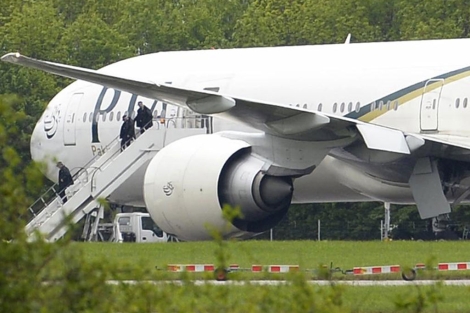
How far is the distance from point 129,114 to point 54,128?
8.66 feet

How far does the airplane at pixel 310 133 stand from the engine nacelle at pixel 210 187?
0.08 ft

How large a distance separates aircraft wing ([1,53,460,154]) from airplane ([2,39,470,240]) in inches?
0.9

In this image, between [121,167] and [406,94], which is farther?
[121,167]

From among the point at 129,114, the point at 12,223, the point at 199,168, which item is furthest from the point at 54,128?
the point at 12,223

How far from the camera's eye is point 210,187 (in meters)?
22.8

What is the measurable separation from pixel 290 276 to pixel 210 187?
15.5 m

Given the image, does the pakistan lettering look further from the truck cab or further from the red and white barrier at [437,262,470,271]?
the red and white barrier at [437,262,470,271]

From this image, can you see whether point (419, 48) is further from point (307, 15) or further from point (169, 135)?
point (307, 15)

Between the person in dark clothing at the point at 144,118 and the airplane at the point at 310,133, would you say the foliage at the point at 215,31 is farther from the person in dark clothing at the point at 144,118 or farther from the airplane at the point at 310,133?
the airplane at the point at 310,133

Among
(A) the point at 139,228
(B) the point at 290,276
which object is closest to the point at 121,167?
(A) the point at 139,228

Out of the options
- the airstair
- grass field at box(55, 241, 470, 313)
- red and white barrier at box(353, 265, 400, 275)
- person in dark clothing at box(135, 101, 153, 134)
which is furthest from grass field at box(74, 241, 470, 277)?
person in dark clothing at box(135, 101, 153, 134)

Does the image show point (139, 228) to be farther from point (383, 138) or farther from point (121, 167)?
point (383, 138)

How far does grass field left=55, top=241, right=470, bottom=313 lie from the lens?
287 inches

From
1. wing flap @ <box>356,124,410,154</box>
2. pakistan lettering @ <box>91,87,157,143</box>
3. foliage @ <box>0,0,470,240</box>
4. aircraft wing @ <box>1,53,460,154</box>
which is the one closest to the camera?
aircraft wing @ <box>1,53,460,154</box>
